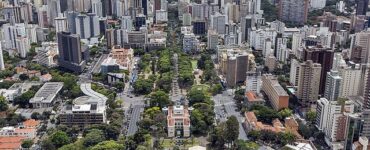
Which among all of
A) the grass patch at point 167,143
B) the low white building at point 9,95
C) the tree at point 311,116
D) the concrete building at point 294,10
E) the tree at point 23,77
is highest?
the concrete building at point 294,10

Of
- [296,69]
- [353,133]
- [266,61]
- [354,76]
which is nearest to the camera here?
[353,133]

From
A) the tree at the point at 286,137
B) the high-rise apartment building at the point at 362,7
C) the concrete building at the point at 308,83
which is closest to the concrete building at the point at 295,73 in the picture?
the concrete building at the point at 308,83

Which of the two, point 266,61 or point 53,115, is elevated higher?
point 266,61

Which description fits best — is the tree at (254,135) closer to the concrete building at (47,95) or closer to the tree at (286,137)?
the tree at (286,137)

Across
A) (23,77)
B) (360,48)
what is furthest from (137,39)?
(360,48)

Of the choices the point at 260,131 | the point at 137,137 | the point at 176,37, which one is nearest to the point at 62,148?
the point at 137,137

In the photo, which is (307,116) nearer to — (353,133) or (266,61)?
(353,133)
